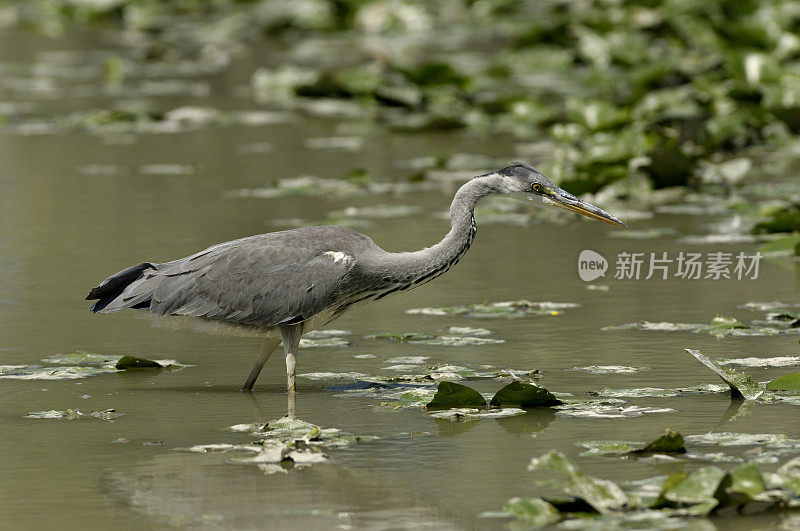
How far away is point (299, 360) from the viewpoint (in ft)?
25.4

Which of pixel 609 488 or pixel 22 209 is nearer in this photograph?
pixel 609 488

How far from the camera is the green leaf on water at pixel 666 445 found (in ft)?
18.7

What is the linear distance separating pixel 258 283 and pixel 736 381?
2.30 metres

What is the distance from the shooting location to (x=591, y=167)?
11734 millimetres

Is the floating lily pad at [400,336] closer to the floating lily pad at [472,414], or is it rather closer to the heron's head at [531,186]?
the heron's head at [531,186]

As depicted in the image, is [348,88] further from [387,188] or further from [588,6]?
[588,6]

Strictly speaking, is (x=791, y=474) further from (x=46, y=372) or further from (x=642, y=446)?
(x=46, y=372)

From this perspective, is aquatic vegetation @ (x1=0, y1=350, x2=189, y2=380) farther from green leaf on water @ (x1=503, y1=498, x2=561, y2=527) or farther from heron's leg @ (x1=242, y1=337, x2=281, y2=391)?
green leaf on water @ (x1=503, y1=498, x2=561, y2=527)

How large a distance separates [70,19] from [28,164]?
13.3 m

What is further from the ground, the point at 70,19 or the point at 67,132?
the point at 70,19

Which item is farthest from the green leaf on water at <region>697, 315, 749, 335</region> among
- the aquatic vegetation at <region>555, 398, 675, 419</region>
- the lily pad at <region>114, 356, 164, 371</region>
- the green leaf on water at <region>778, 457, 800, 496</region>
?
the lily pad at <region>114, 356, 164, 371</region>

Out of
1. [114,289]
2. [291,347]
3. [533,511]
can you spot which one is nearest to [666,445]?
[533,511]

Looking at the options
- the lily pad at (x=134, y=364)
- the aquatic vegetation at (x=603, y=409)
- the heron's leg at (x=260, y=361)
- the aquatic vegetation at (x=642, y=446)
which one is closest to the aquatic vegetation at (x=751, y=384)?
the aquatic vegetation at (x=603, y=409)

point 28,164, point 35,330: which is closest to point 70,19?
point 28,164
